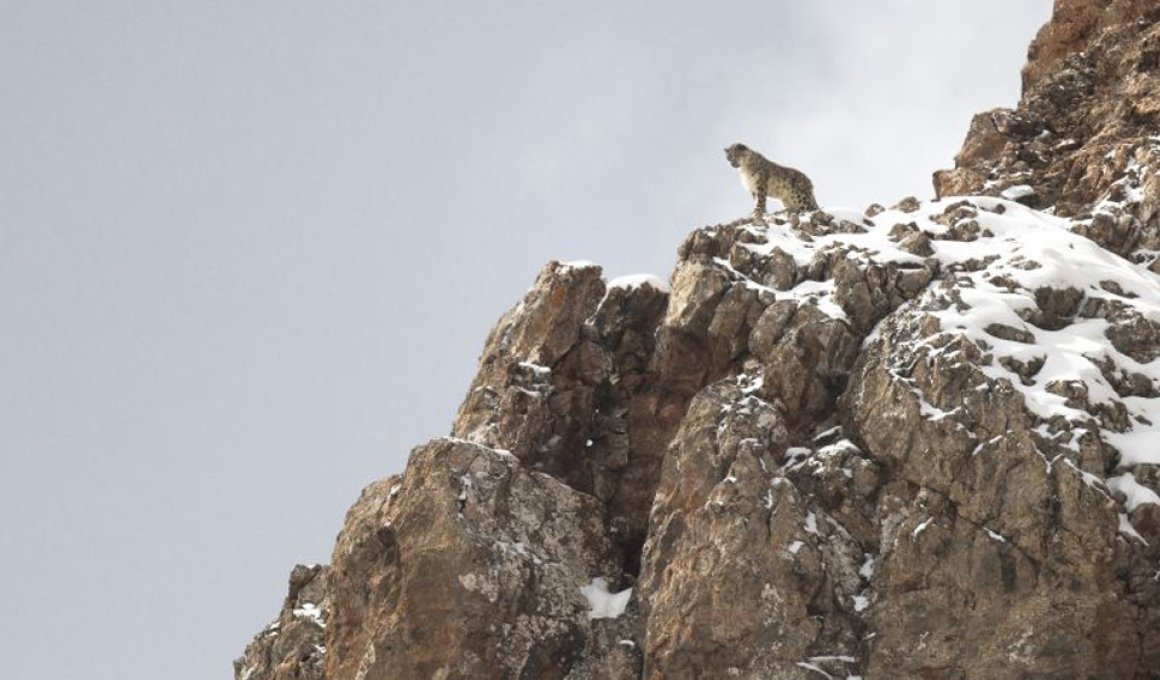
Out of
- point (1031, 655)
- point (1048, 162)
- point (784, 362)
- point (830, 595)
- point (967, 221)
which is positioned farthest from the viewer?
point (1048, 162)

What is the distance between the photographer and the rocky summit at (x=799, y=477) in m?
20.1

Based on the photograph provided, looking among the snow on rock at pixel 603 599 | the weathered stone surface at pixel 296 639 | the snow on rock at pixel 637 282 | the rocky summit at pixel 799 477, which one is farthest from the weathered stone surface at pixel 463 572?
the snow on rock at pixel 637 282

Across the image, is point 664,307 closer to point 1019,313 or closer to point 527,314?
point 527,314

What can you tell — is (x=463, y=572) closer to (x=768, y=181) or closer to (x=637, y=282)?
(x=637, y=282)

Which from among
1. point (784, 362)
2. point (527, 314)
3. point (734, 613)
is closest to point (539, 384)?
point (527, 314)

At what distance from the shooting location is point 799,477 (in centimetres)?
2219

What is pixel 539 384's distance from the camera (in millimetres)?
27000

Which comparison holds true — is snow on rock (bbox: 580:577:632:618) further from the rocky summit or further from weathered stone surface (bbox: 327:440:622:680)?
weathered stone surface (bbox: 327:440:622:680)

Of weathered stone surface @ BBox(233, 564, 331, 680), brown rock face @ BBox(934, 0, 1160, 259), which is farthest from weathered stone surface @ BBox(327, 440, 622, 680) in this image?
brown rock face @ BBox(934, 0, 1160, 259)

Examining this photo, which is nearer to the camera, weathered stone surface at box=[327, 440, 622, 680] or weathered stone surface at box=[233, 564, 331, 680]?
weathered stone surface at box=[327, 440, 622, 680]

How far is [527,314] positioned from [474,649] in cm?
832

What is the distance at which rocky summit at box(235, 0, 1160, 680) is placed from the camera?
66.1 feet

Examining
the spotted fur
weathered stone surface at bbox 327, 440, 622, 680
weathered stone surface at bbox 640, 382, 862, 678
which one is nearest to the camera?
weathered stone surface at bbox 640, 382, 862, 678

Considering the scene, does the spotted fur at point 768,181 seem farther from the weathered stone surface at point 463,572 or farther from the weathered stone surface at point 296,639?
the weathered stone surface at point 296,639
